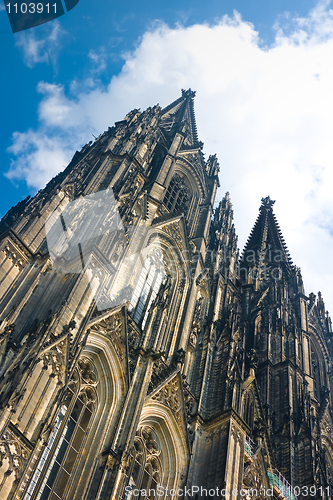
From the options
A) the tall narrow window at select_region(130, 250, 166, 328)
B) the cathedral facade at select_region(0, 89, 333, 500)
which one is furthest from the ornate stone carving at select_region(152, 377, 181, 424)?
the tall narrow window at select_region(130, 250, 166, 328)

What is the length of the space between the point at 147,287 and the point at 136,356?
567 centimetres

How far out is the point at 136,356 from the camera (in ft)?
60.3


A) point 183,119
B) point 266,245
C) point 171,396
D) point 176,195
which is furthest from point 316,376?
point 171,396

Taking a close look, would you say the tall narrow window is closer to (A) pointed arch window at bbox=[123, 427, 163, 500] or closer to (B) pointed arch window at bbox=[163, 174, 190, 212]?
(A) pointed arch window at bbox=[123, 427, 163, 500]

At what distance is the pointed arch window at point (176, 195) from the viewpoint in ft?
105

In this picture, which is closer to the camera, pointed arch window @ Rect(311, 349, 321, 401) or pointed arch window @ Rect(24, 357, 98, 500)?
pointed arch window @ Rect(24, 357, 98, 500)

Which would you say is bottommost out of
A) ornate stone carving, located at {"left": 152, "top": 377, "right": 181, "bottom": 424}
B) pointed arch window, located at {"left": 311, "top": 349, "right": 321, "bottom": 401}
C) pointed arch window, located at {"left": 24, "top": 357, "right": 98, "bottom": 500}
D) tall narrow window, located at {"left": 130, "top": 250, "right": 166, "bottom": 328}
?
pointed arch window, located at {"left": 24, "top": 357, "right": 98, "bottom": 500}

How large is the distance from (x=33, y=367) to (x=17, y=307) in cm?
301

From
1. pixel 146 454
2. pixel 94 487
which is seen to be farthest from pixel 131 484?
Result: pixel 94 487

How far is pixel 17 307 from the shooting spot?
1532cm

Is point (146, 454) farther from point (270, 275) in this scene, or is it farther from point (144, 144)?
point (270, 275)

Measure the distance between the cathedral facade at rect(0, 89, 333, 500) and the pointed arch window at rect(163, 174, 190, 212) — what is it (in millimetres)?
152

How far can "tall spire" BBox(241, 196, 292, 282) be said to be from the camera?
44503 millimetres

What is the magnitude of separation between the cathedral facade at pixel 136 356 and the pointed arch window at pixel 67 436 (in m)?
0.04
